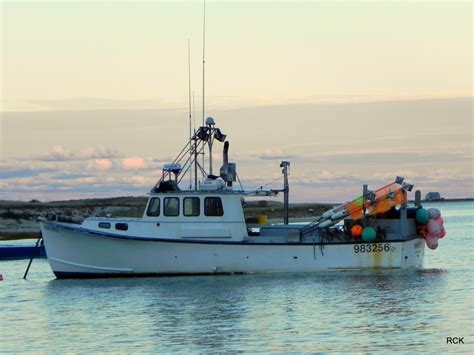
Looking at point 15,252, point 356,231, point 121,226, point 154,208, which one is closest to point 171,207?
point 154,208

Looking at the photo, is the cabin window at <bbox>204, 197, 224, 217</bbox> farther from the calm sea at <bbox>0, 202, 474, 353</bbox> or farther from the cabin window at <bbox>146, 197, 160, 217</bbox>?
the calm sea at <bbox>0, 202, 474, 353</bbox>

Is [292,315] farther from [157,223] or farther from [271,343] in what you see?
[157,223]

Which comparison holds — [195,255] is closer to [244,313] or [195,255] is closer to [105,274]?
[105,274]

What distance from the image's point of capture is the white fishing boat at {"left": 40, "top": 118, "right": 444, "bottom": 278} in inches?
1184

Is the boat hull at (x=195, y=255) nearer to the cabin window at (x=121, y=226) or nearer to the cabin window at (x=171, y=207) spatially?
the cabin window at (x=121, y=226)

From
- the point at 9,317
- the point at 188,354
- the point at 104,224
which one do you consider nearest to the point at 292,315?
the point at 188,354

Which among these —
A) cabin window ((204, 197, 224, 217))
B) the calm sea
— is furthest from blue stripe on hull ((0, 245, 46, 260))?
cabin window ((204, 197, 224, 217))

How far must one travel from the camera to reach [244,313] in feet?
79.0

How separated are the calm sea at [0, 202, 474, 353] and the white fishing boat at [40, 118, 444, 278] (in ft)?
1.35

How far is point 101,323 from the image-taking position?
2309 centimetres

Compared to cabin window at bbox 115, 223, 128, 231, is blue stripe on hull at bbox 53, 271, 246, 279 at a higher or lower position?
lower

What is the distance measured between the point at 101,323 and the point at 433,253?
77.8ft

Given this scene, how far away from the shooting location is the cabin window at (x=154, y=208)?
1196 inches

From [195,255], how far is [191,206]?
142cm
